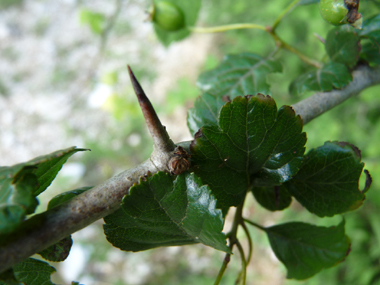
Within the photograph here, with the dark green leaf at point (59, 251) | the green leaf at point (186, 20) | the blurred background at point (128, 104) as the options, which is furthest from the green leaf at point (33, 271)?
the blurred background at point (128, 104)

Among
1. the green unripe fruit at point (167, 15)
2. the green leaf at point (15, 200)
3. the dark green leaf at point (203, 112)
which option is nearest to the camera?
the green leaf at point (15, 200)

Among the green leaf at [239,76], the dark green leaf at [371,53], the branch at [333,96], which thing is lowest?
the branch at [333,96]

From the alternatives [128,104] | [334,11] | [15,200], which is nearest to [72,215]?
[15,200]

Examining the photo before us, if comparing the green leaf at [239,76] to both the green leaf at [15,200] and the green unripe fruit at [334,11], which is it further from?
the green leaf at [15,200]

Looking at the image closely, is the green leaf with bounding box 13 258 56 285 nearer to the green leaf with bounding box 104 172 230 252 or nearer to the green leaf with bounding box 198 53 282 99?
the green leaf with bounding box 104 172 230 252

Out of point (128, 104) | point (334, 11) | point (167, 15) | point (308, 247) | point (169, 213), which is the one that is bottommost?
point (308, 247)

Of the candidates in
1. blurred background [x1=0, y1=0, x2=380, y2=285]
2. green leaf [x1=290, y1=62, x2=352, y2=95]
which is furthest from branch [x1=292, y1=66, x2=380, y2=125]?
blurred background [x1=0, y1=0, x2=380, y2=285]

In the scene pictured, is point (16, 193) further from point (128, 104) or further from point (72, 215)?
point (128, 104)
